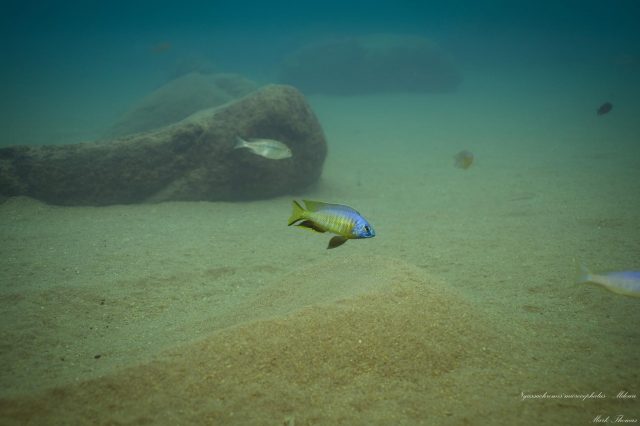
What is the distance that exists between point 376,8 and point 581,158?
129919mm

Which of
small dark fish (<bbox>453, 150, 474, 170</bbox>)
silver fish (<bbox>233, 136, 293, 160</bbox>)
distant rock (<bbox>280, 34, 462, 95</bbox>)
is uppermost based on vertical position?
distant rock (<bbox>280, 34, 462, 95</bbox>)

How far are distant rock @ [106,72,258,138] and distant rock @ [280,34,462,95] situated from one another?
1639cm

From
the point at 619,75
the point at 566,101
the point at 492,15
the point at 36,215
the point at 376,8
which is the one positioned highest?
the point at 376,8

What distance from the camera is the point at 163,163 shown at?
858cm

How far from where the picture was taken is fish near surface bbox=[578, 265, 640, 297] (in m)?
2.99

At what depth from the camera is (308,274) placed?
4652 millimetres

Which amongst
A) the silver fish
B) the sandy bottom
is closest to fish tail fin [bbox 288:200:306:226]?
the sandy bottom

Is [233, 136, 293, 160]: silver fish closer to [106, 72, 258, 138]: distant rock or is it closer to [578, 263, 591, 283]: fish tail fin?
[578, 263, 591, 283]: fish tail fin

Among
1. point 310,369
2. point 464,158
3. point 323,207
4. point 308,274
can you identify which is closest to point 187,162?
point 308,274

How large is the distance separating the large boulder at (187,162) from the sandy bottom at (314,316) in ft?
1.61

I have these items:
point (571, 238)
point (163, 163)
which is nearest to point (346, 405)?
point (571, 238)

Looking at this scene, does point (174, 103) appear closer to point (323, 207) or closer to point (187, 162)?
point (187, 162)

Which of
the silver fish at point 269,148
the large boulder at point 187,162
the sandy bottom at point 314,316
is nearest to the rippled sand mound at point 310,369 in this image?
the sandy bottom at point 314,316

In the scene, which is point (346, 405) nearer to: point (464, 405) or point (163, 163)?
point (464, 405)
